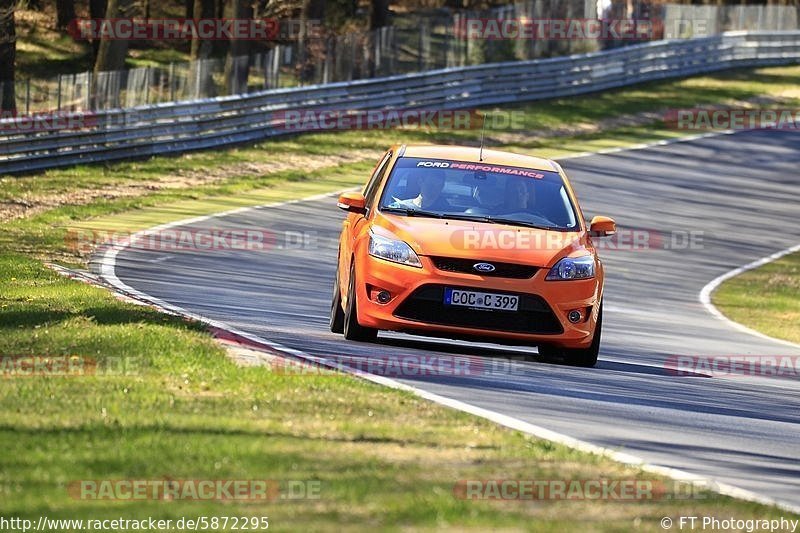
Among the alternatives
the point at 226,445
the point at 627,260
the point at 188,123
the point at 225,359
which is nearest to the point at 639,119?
the point at 188,123

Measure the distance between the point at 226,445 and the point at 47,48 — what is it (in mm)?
48653

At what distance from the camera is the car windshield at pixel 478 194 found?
12805 millimetres

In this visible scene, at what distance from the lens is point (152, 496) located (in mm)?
6676

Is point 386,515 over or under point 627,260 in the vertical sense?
over

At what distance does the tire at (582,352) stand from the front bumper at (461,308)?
464mm

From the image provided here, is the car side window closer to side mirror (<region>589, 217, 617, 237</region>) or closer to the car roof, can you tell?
the car roof

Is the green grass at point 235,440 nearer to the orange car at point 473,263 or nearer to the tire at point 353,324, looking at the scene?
the tire at point 353,324

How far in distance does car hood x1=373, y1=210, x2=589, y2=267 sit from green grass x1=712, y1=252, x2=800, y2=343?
7964mm

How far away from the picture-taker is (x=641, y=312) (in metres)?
20.1

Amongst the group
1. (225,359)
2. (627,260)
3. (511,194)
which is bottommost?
(627,260)

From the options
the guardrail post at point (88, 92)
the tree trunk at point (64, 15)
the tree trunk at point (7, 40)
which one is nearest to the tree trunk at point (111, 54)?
the tree trunk at point (7, 40)

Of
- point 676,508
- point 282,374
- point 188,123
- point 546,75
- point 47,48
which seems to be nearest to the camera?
point 676,508

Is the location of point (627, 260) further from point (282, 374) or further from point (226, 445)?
point (226, 445)

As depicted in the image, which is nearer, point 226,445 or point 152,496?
point 152,496
